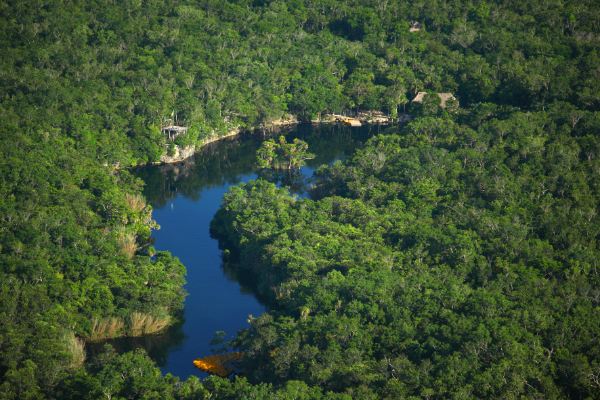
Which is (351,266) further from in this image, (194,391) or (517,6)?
(517,6)

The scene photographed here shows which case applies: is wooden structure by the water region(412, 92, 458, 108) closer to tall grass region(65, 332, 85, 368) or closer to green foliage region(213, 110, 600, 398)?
green foliage region(213, 110, 600, 398)

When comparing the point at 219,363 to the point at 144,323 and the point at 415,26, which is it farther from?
the point at 415,26

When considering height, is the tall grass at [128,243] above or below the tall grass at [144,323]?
above

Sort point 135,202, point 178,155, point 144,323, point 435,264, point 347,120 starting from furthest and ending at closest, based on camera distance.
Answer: point 347,120
point 178,155
point 135,202
point 435,264
point 144,323

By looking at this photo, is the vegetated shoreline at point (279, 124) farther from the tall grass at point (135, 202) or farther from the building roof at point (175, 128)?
the tall grass at point (135, 202)

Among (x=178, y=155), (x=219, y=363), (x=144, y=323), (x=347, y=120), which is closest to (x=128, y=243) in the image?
(x=144, y=323)

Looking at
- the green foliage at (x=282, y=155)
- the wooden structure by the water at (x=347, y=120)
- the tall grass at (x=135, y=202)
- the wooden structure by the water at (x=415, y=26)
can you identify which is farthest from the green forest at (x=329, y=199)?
the green foliage at (x=282, y=155)
